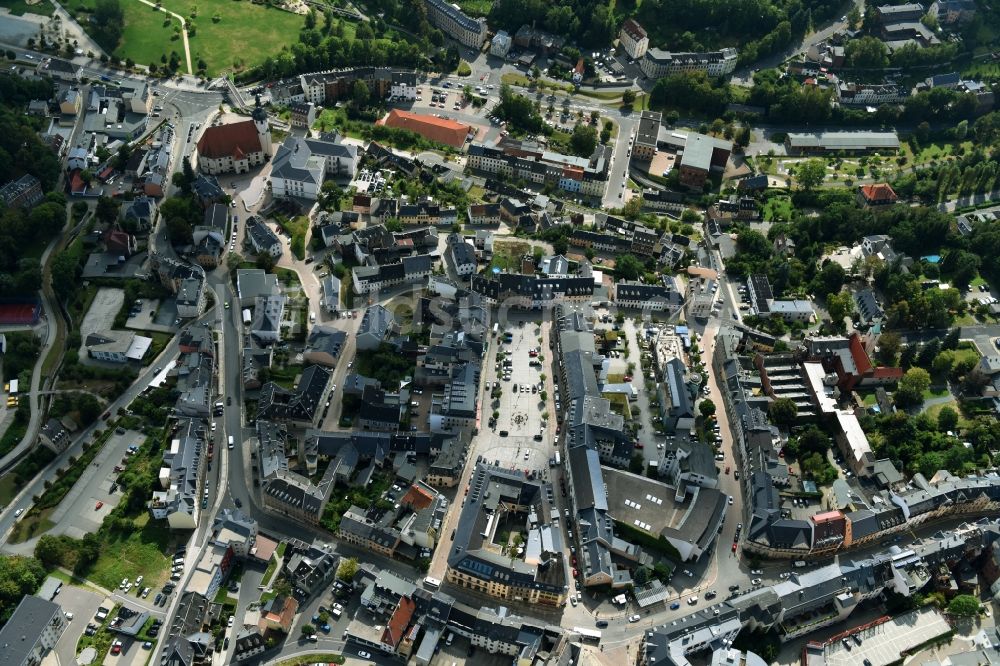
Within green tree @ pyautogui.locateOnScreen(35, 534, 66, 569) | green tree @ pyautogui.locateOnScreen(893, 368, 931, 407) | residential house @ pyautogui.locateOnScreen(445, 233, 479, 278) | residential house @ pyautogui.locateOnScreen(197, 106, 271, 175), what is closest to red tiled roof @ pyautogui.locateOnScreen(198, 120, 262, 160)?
residential house @ pyautogui.locateOnScreen(197, 106, 271, 175)

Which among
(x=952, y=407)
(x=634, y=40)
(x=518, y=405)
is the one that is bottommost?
(x=518, y=405)

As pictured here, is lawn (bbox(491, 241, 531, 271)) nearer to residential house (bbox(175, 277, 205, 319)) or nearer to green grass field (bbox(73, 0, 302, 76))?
residential house (bbox(175, 277, 205, 319))

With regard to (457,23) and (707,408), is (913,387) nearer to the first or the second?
(707,408)

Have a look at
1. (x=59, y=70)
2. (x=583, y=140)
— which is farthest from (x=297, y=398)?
(x=59, y=70)

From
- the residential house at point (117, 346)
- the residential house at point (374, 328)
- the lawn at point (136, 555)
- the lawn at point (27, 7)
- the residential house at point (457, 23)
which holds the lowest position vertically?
the lawn at point (136, 555)

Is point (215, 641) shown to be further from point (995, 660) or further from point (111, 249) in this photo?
point (995, 660)

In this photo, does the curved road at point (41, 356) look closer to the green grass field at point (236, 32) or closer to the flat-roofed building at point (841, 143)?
the green grass field at point (236, 32)

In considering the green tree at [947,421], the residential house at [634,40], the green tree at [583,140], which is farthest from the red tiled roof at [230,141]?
the green tree at [947,421]
